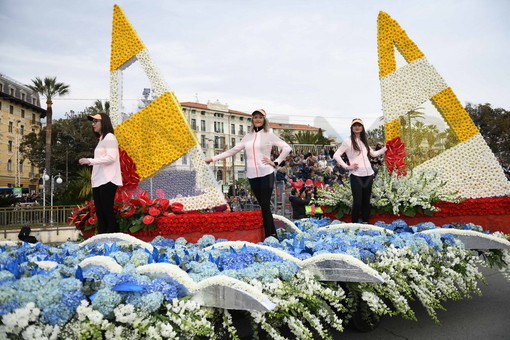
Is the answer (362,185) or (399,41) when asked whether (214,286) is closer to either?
(362,185)

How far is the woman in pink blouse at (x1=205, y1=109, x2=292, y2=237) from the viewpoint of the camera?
477 cm

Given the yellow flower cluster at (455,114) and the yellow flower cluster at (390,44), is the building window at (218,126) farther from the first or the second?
the yellow flower cluster at (455,114)

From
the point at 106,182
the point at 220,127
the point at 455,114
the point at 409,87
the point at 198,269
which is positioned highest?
the point at 220,127

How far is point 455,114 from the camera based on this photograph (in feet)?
19.7

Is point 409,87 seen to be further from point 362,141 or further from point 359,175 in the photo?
point 359,175

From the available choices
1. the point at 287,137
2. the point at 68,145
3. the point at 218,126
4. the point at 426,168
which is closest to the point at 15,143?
the point at 68,145

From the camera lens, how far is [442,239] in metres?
3.74

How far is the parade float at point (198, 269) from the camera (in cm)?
187

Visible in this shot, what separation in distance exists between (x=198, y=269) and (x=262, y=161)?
7.90 feet

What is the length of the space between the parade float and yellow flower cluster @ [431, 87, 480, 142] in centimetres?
40

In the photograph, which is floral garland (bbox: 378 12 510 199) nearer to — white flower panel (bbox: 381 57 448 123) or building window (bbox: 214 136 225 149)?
white flower panel (bbox: 381 57 448 123)

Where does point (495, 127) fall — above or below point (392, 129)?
above

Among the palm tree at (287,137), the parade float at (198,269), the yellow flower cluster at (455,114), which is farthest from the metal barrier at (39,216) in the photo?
the palm tree at (287,137)

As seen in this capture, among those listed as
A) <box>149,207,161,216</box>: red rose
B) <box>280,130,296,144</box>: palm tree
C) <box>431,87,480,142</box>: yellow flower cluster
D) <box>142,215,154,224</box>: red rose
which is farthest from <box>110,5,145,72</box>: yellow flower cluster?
<box>280,130,296,144</box>: palm tree
